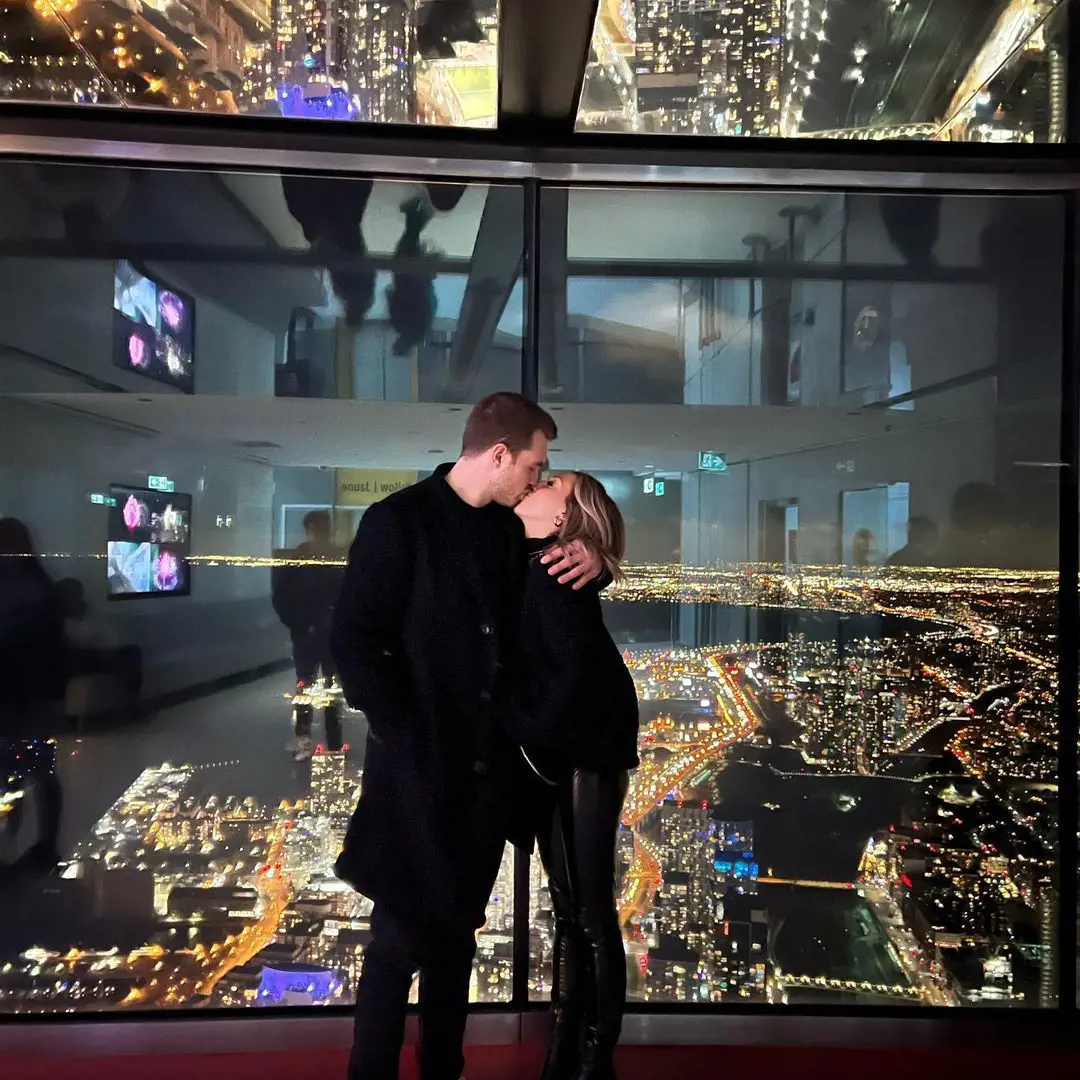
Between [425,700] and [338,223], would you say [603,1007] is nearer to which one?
[425,700]

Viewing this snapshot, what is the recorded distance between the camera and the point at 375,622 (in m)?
1.55

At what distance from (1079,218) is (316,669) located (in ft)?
8.63

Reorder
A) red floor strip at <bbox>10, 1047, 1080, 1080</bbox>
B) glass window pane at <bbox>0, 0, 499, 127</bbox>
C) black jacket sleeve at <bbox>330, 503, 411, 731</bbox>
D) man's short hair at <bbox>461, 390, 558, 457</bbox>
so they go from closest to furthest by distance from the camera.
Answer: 1. black jacket sleeve at <bbox>330, 503, 411, 731</bbox>
2. man's short hair at <bbox>461, 390, 558, 457</bbox>
3. glass window pane at <bbox>0, 0, 499, 127</bbox>
4. red floor strip at <bbox>10, 1047, 1080, 1080</bbox>

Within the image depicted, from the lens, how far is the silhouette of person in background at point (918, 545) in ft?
7.91

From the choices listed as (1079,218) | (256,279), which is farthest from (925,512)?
(256,279)

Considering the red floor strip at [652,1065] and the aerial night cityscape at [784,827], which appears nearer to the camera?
the red floor strip at [652,1065]

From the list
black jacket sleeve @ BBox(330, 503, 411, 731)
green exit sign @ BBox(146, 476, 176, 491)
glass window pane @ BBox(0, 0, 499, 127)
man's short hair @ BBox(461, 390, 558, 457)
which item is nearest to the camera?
black jacket sleeve @ BBox(330, 503, 411, 731)

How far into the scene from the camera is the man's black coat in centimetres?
155

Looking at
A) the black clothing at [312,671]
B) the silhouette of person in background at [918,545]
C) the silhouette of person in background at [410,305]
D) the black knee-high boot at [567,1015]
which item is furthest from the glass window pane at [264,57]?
the black knee-high boot at [567,1015]

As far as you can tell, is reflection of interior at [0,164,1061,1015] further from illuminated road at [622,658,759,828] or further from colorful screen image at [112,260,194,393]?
illuminated road at [622,658,759,828]

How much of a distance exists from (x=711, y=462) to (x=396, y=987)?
159cm

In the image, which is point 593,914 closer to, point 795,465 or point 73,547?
point 795,465

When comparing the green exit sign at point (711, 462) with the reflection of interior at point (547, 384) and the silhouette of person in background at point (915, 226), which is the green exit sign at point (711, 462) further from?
the silhouette of person in background at point (915, 226)

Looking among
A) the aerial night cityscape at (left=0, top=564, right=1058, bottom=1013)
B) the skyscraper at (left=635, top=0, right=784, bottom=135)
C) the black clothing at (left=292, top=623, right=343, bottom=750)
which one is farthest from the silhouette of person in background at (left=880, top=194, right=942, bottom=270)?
the black clothing at (left=292, top=623, right=343, bottom=750)
